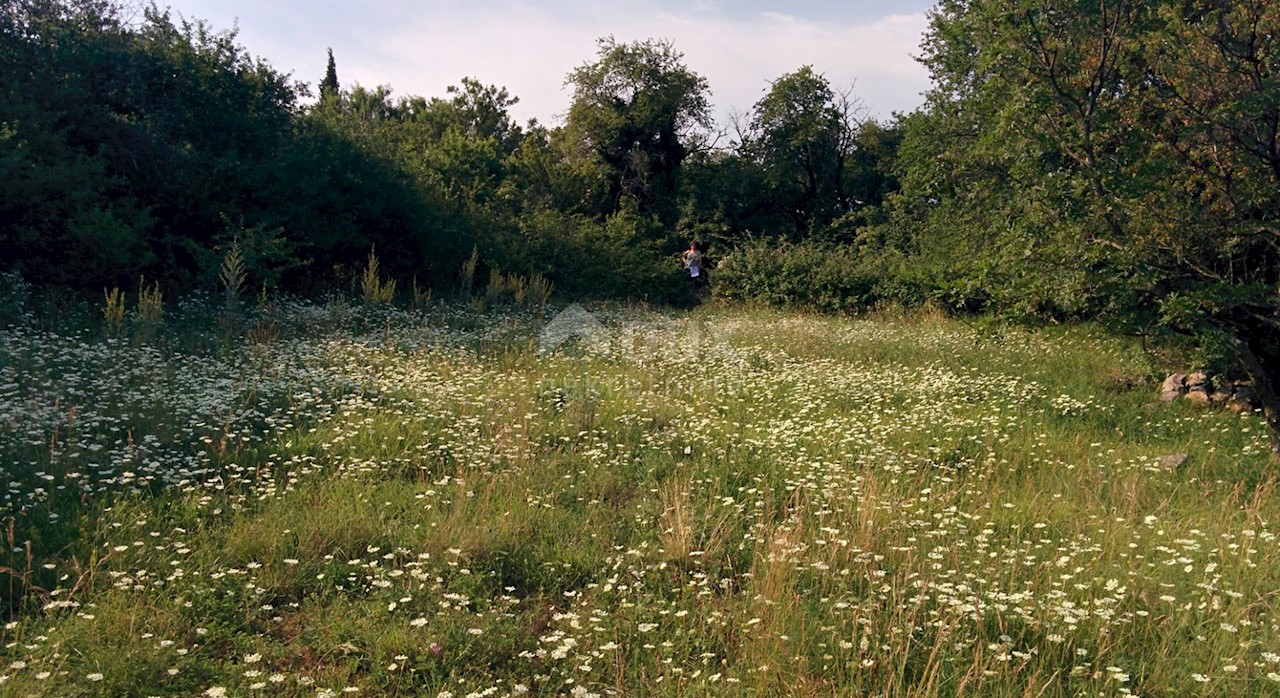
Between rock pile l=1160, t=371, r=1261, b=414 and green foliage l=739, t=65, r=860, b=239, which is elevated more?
green foliage l=739, t=65, r=860, b=239

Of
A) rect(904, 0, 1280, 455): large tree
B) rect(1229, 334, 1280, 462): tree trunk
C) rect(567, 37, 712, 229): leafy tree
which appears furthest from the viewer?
rect(567, 37, 712, 229): leafy tree

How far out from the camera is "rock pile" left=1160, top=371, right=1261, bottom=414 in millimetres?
9039

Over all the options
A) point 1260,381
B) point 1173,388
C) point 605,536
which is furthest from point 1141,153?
point 605,536

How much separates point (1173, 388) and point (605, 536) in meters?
7.71

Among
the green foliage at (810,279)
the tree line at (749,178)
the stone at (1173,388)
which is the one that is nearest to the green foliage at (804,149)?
the tree line at (749,178)

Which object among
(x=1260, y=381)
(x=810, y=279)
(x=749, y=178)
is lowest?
(x=1260, y=381)

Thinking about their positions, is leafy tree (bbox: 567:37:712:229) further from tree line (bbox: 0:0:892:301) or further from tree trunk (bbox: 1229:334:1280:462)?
tree trunk (bbox: 1229:334:1280:462)

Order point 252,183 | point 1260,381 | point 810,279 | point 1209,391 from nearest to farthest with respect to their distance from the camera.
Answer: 1. point 1260,381
2. point 1209,391
3. point 252,183
4. point 810,279

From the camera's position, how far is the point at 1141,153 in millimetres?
7934

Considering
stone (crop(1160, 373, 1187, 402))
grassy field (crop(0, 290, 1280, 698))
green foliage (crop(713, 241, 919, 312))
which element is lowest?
grassy field (crop(0, 290, 1280, 698))

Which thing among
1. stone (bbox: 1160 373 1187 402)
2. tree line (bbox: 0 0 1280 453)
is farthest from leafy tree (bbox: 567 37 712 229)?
stone (bbox: 1160 373 1187 402)

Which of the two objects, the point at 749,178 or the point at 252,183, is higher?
the point at 749,178

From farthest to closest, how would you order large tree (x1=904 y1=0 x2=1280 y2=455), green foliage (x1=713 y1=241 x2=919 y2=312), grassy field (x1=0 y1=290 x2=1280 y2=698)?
green foliage (x1=713 y1=241 x2=919 y2=312) < large tree (x1=904 y1=0 x2=1280 y2=455) < grassy field (x1=0 y1=290 x2=1280 y2=698)

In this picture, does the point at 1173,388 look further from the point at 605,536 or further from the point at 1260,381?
the point at 605,536
